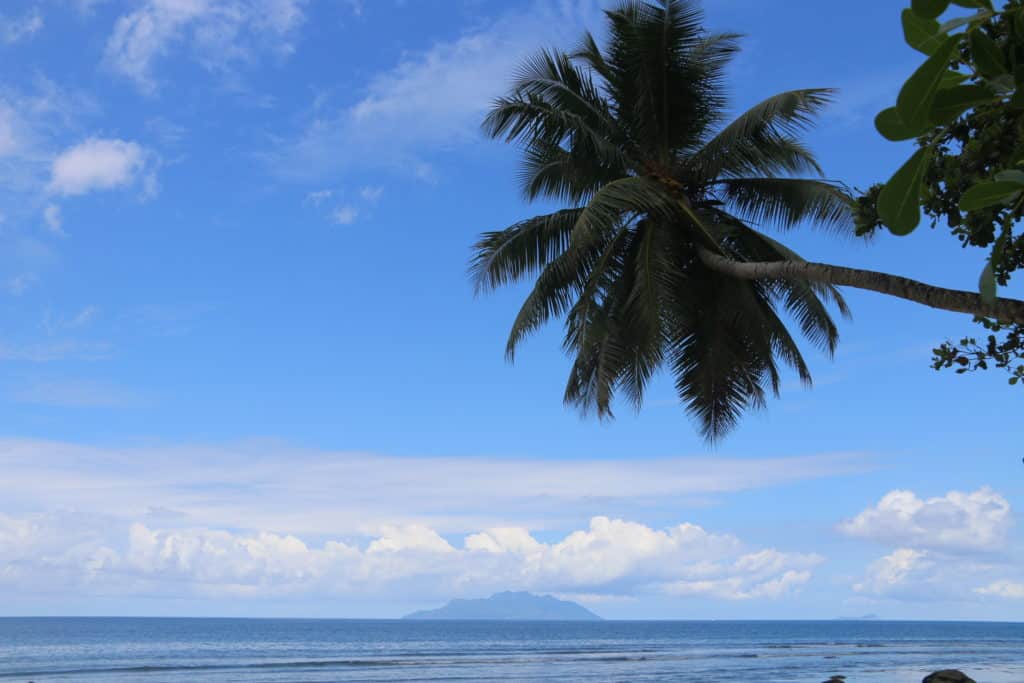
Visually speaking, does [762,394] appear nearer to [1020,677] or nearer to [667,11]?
[667,11]

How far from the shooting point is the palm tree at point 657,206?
35.1 feet

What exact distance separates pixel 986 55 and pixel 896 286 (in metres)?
4.81

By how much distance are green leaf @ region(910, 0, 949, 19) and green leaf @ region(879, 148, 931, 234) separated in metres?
0.14

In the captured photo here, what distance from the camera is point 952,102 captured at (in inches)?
39.6

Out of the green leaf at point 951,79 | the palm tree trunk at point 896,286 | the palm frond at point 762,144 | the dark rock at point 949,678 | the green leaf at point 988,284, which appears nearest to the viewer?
the green leaf at point 951,79

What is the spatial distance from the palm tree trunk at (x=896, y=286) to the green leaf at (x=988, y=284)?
214 centimetres

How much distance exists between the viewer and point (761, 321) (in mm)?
11625

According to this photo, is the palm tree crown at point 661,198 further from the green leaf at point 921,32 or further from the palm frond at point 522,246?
the green leaf at point 921,32

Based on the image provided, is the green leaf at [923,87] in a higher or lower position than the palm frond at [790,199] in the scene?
lower

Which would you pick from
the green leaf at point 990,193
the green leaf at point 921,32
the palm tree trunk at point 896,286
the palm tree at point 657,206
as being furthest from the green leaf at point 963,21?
the palm tree at point 657,206

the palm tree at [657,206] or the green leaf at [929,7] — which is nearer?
the green leaf at [929,7]

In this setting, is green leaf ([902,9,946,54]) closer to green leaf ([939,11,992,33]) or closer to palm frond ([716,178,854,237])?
green leaf ([939,11,992,33])

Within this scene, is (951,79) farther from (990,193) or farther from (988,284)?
(988,284)

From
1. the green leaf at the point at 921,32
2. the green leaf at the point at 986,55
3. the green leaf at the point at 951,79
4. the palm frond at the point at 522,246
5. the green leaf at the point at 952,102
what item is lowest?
the green leaf at the point at 952,102
